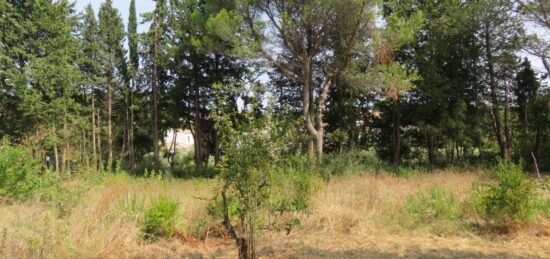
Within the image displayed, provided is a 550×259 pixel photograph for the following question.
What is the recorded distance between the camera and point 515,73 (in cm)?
2362

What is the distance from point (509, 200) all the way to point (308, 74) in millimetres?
13420

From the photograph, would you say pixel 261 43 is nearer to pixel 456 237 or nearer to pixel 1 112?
pixel 456 237

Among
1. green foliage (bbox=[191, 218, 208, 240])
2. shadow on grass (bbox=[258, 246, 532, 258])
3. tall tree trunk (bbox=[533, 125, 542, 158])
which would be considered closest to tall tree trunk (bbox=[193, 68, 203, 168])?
tall tree trunk (bbox=[533, 125, 542, 158])

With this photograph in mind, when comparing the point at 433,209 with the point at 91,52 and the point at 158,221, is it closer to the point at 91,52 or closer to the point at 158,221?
the point at 158,221

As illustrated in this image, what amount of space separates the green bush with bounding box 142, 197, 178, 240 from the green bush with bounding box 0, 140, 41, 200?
12.4 ft

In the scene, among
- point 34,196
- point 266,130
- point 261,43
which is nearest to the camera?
point 266,130

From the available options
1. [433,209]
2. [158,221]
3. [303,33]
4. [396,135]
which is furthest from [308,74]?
[158,221]

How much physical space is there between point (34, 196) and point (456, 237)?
7803 millimetres

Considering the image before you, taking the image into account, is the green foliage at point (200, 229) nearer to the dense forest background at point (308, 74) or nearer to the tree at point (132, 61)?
the dense forest background at point (308, 74)

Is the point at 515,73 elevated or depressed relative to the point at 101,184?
elevated

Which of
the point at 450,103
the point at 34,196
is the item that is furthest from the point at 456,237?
the point at 450,103

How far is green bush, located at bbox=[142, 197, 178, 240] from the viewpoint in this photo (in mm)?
6008

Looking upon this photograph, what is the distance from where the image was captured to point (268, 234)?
6.57 m

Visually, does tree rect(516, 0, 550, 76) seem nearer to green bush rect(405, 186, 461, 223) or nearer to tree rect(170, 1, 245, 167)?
green bush rect(405, 186, 461, 223)
